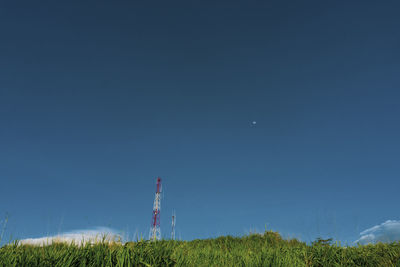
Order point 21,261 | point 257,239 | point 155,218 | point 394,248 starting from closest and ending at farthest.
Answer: point 21,261
point 394,248
point 257,239
point 155,218

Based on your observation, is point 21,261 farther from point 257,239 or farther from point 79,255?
point 257,239

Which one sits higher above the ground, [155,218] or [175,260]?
[155,218]

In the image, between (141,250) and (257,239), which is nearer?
(141,250)

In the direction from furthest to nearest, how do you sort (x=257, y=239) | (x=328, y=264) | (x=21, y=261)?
(x=257, y=239)
(x=328, y=264)
(x=21, y=261)

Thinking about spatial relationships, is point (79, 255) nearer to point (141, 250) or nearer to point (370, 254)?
point (141, 250)

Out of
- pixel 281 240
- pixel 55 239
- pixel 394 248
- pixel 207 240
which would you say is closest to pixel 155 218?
pixel 207 240

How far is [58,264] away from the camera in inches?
201

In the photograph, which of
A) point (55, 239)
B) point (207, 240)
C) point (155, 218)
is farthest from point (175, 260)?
point (155, 218)

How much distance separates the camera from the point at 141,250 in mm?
5641

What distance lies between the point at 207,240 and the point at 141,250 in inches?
553

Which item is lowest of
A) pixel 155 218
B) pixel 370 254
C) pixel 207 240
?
pixel 370 254

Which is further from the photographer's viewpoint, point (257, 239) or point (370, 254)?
point (257, 239)

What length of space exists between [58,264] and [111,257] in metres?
0.92

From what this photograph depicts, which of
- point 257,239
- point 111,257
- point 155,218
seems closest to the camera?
point 111,257
